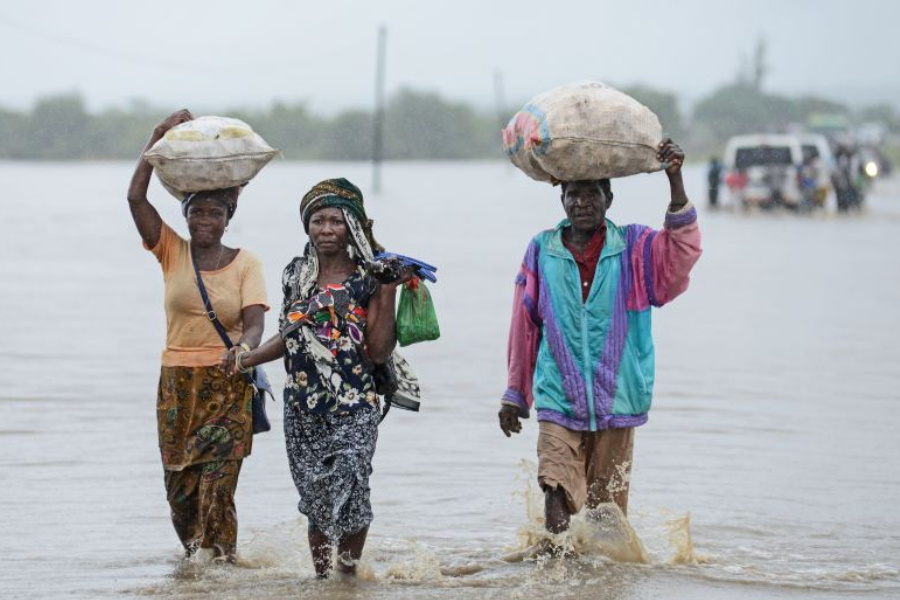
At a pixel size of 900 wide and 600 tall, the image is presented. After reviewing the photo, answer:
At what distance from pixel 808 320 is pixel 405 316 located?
10256mm

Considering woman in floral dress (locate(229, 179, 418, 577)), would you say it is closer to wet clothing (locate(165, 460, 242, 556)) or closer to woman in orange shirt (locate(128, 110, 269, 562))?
woman in orange shirt (locate(128, 110, 269, 562))

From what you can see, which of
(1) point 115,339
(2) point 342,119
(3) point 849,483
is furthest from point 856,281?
(2) point 342,119

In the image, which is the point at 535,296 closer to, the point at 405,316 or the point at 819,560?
the point at 405,316

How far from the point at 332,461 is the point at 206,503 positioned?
0.58 metres

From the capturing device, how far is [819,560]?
6.56m

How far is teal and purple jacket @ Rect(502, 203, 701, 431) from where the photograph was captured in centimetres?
591

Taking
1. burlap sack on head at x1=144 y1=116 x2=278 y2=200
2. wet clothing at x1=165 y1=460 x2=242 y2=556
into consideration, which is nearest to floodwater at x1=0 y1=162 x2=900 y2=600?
wet clothing at x1=165 y1=460 x2=242 y2=556

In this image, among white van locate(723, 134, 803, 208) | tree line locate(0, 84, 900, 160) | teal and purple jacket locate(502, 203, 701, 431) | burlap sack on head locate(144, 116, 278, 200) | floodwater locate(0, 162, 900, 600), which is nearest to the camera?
burlap sack on head locate(144, 116, 278, 200)

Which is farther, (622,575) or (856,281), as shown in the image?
(856,281)

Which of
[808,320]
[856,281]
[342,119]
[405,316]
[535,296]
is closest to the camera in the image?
[405,316]

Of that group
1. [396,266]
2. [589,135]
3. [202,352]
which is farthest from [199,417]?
[589,135]

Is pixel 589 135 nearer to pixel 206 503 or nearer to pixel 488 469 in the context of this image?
pixel 206 503

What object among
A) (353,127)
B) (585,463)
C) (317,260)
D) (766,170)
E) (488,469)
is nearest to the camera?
(317,260)

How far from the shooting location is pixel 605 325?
5.93 m
